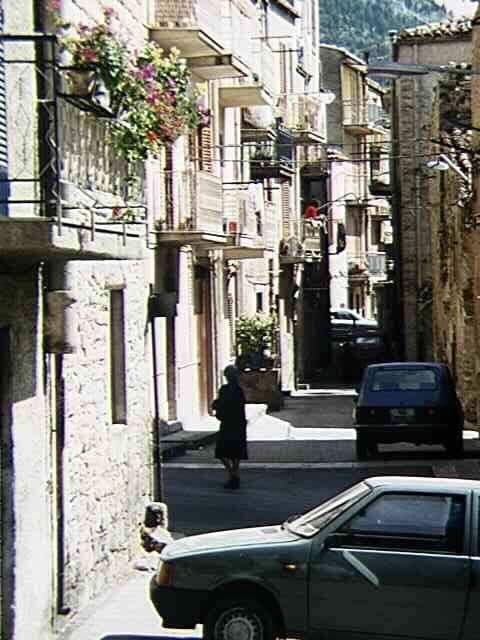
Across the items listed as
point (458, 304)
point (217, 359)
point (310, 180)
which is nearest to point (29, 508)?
point (217, 359)

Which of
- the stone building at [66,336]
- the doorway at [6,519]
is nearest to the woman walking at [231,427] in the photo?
the stone building at [66,336]

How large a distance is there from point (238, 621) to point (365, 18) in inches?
5875

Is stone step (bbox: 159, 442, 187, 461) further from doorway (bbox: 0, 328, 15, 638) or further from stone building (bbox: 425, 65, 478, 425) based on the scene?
doorway (bbox: 0, 328, 15, 638)

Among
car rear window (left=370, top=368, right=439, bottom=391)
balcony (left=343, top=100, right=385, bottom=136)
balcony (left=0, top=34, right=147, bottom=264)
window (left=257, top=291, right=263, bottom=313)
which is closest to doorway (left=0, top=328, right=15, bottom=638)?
balcony (left=0, top=34, right=147, bottom=264)

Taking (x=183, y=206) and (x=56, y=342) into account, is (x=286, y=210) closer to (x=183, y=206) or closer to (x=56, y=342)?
(x=183, y=206)

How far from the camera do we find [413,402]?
23609mm

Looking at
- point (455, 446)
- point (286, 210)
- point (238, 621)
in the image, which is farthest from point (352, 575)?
point (286, 210)

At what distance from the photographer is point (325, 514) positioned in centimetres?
1052

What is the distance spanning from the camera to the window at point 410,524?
1004cm

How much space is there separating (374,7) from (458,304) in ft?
425

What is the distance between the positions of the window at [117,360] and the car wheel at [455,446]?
36.3 feet

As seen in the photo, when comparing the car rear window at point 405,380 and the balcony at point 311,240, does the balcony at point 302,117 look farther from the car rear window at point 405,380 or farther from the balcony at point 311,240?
the car rear window at point 405,380

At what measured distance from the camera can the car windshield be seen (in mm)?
10312

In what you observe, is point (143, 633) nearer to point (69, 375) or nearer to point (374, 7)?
point (69, 375)
